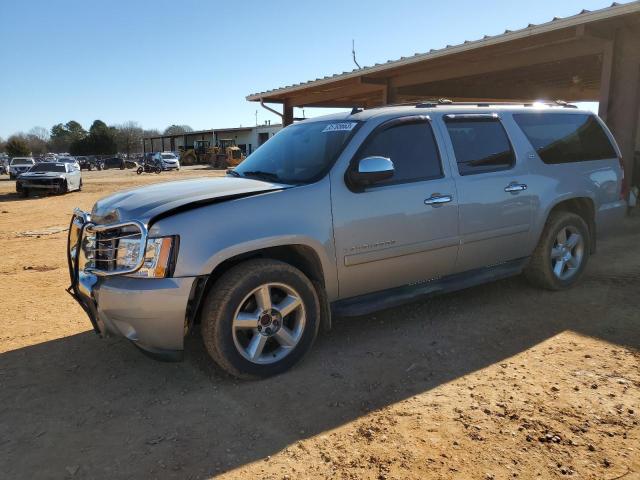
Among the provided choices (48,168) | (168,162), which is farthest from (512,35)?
(168,162)

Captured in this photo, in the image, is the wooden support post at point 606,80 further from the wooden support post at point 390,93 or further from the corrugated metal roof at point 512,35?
the wooden support post at point 390,93

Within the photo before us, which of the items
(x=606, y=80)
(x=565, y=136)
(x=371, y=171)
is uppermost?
(x=606, y=80)

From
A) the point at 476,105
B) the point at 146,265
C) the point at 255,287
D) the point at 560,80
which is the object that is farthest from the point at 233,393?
the point at 560,80

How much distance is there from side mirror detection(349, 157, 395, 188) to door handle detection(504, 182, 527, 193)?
1.44 m

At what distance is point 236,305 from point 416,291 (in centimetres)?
158

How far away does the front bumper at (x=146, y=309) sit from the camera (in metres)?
3.07

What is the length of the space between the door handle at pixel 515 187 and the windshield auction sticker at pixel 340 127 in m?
1.60

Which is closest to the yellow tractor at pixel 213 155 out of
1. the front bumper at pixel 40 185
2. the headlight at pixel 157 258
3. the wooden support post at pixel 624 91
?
the front bumper at pixel 40 185

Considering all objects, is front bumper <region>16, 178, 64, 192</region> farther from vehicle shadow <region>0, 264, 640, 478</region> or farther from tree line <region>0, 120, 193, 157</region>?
tree line <region>0, 120, 193, 157</region>

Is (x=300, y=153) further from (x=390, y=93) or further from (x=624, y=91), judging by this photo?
(x=390, y=93)

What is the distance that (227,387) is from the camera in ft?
11.0

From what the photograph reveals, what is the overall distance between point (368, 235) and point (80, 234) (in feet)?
6.89

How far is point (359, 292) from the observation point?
3871 mm

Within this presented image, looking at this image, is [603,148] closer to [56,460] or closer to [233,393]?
[233,393]
